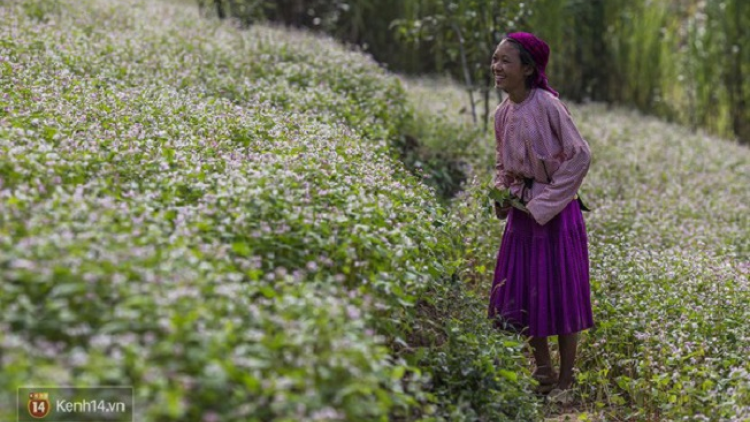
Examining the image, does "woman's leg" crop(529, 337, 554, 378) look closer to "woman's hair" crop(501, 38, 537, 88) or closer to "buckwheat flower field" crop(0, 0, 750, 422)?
"buckwheat flower field" crop(0, 0, 750, 422)

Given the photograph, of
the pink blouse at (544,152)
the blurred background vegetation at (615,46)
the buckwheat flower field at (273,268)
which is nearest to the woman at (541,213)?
the pink blouse at (544,152)

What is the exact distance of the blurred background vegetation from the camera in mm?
10641

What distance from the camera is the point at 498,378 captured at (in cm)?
355

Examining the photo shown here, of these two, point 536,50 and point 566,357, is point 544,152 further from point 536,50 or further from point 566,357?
point 566,357

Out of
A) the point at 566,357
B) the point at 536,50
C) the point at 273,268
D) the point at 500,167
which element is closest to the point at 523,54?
the point at 536,50

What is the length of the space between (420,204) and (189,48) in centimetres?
389

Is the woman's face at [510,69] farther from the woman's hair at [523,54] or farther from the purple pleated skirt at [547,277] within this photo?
the purple pleated skirt at [547,277]

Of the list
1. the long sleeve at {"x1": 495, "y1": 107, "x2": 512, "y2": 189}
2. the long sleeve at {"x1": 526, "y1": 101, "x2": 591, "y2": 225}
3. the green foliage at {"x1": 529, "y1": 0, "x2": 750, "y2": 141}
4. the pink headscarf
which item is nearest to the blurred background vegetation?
the green foliage at {"x1": 529, "y1": 0, "x2": 750, "y2": 141}

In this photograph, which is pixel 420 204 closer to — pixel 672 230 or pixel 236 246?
pixel 236 246

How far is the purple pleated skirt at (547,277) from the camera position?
4.11m

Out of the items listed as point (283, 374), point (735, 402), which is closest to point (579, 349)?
point (735, 402)

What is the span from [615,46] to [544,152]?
8.44 metres

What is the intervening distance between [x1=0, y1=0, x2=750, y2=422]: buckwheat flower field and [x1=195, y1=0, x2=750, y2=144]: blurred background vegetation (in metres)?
4.49

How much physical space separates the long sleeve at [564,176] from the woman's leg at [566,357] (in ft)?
2.19
